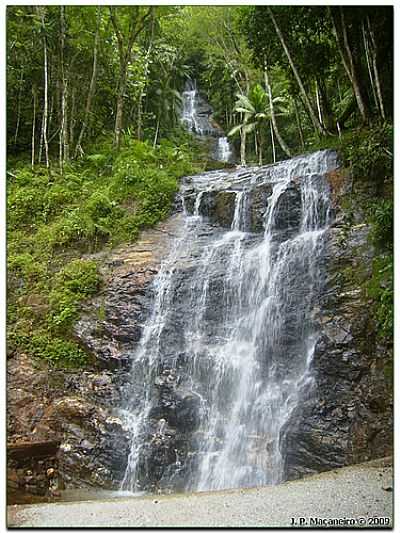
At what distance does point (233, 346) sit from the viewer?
8.64 meters

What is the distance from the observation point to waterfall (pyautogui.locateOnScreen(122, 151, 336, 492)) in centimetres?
752

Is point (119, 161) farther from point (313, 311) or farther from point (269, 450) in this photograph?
point (269, 450)

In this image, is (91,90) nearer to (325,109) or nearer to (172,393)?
(325,109)

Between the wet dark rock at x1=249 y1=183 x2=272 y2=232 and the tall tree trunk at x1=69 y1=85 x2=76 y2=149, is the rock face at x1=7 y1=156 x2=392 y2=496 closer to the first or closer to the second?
the wet dark rock at x1=249 y1=183 x2=272 y2=232

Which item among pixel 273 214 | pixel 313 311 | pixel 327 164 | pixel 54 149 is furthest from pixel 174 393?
pixel 54 149

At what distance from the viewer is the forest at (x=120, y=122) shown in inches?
381

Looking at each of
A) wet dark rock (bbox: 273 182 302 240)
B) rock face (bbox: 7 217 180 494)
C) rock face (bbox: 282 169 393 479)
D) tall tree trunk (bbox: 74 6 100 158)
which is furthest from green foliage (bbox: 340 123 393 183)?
tall tree trunk (bbox: 74 6 100 158)

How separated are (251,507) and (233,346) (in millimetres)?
3594

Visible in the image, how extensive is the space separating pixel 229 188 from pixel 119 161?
13.1 feet

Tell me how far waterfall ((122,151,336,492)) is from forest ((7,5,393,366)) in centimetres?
128

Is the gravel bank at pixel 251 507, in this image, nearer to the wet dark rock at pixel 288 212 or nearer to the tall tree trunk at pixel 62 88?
the wet dark rock at pixel 288 212

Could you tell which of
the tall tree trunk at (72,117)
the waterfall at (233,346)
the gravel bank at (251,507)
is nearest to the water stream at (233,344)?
A: the waterfall at (233,346)

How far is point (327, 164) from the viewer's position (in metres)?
11.0

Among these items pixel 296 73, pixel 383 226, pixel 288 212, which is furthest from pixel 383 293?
pixel 296 73
